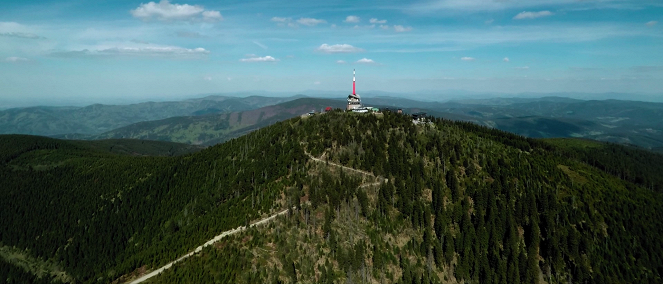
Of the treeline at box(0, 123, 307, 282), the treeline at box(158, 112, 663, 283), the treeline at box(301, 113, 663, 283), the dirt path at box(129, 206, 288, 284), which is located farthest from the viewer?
the treeline at box(0, 123, 307, 282)

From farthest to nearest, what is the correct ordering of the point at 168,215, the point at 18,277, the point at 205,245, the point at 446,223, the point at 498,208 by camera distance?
the point at 168,215
the point at 18,277
the point at 498,208
the point at 446,223
the point at 205,245

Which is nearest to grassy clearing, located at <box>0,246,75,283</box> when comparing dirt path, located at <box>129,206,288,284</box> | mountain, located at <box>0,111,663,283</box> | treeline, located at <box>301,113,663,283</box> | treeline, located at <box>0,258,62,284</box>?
mountain, located at <box>0,111,663,283</box>

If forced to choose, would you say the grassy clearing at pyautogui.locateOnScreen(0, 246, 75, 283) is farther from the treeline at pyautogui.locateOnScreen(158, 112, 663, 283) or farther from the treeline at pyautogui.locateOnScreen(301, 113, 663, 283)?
the treeline at pyautogui.locateOnScreen(301, 113, 663, 283)

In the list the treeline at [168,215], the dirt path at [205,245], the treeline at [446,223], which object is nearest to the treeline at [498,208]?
the treeline at [446,223]

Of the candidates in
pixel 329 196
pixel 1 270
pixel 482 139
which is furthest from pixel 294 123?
pixel 1 270

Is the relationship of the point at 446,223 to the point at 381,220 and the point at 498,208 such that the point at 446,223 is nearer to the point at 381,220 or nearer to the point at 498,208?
the point at 498,208

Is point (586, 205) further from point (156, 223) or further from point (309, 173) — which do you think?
point (156, 223)

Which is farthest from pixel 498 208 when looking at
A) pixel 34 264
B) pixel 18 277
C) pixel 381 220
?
pixel 34 264

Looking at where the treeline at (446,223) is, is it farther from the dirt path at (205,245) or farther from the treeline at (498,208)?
the dirt path at (205,245)
